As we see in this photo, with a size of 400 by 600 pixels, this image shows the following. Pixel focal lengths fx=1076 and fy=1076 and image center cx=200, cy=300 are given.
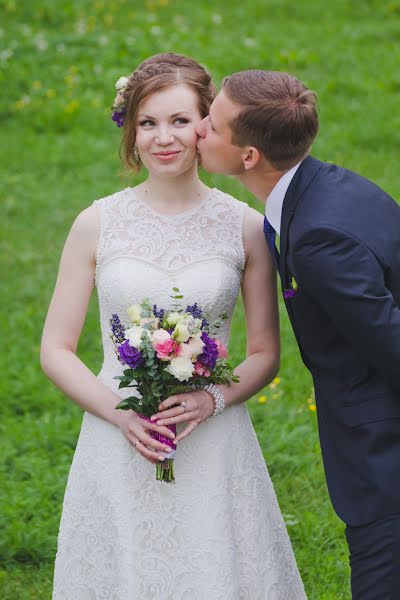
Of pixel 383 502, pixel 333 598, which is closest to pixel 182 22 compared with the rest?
pixel 333 598

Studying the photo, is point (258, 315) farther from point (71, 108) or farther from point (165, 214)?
point (71, 108)

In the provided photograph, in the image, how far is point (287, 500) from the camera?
5.52m

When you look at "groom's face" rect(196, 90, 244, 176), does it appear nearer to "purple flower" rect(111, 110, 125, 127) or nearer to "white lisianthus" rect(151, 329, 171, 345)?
"purple flower" rect(111, 110, 125, 127)

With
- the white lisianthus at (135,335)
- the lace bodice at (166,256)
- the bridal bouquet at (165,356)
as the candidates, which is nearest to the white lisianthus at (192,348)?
the bridal bouquet at (165,356)

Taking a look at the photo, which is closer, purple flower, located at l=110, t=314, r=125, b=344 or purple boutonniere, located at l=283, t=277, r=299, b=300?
purple boutonniere, located at l=283, t=277, r=299, b=300

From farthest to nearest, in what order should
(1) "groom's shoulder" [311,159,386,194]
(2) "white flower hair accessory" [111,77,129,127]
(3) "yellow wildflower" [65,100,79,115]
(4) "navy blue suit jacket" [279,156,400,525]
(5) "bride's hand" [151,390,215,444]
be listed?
(3) "yellow wildflower" [65,100,79,115] → (2) "white flower hair accessory" [111,77,129,127] → (5) "bride's hand" [151,390,215,444] → (1) "groom's shoulder" [311,159,386,194] → (4) "navy blue suit jacket" [279,156,400,525]

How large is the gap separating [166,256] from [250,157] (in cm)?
55

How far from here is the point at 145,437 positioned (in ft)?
11.5

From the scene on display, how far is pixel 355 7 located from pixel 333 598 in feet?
36.3

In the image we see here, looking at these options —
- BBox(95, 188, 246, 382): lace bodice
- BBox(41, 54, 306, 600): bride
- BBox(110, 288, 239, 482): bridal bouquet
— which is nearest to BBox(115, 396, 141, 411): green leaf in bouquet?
BBox(110, 288, 239, 482): bridal bouquet

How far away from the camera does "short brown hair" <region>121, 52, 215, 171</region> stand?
374cm

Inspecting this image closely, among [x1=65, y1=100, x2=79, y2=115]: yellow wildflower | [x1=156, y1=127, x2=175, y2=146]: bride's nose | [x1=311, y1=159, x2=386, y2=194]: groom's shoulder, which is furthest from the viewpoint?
[x1=65, y1=100, x2=79, y2=115]: yellow wildflower

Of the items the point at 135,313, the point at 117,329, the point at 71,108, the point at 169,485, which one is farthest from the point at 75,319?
the point at 71,108

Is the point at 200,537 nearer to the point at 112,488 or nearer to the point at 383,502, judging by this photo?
the point at 112,488
